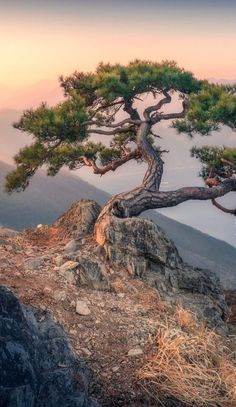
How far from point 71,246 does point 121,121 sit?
184 inches

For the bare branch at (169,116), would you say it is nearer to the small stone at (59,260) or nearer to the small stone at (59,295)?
the small stone at (59,260)

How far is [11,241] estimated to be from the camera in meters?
11.0

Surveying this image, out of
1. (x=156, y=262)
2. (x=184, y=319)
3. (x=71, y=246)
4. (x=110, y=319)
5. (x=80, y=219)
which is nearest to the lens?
(x=110, y=319)

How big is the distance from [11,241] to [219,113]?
227 inches

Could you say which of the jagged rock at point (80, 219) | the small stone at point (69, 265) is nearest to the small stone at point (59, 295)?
the small stone at point (69, 265)

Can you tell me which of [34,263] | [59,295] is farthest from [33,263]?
[59,295]

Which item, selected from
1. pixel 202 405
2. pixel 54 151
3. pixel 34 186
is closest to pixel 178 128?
pixel 54 151

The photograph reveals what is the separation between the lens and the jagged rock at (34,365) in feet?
14.6

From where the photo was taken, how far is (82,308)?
8188 mm

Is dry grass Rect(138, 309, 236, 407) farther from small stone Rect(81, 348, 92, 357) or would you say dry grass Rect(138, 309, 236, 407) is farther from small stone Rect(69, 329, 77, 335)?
small stone Rect(69, 329, 77, 335)

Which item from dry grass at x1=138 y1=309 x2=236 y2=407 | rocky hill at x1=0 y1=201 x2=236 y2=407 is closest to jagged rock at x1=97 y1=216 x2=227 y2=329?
rocky hill at x1=0 y1=201 x2=236 y2=407

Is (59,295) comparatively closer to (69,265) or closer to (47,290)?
(47,290)

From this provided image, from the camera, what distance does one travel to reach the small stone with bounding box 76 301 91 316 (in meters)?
8.08

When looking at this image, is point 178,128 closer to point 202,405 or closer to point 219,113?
point 219,113
